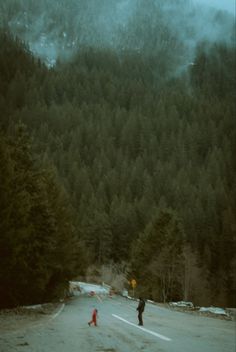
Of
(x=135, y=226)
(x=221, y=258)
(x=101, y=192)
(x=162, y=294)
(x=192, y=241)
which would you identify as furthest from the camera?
(x=101, y=192)

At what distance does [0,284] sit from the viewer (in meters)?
30.2

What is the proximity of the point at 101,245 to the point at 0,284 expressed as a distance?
8453cm

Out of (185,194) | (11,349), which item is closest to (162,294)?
(11,349)

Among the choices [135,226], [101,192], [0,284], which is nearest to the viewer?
[0,284]

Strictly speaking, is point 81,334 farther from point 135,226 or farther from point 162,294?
point 135,226

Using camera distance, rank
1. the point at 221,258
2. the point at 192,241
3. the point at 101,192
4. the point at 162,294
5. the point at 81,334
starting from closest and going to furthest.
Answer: the point at 81,334 → the point at 162,294 → the point at 221,258 → the point at 192,241 → the point at 101,192

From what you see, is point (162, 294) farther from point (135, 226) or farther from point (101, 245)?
point (135, 226)

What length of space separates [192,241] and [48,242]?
8195 centimetres

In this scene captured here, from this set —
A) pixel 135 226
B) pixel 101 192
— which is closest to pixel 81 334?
pixel 135 226

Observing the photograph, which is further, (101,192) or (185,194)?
(101,192)

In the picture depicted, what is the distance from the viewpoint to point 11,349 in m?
13.7

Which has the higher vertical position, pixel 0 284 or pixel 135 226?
pixel 135 226

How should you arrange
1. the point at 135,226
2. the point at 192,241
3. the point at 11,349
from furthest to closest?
the point at 135,226, the point at 192,241, the point at 11,349

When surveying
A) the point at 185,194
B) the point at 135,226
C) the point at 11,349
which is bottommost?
the point at 11,349
